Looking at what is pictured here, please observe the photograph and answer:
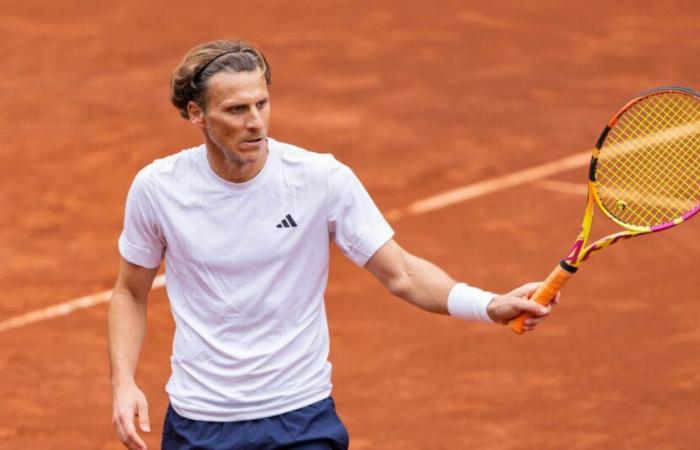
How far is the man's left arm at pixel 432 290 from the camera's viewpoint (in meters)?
5.07

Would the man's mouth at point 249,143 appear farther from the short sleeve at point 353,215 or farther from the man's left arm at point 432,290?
the man's left arm at point 432,290

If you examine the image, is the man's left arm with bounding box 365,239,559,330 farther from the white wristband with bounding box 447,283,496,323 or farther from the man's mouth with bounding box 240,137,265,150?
the man's mouth with bounding box 240,137,265,150

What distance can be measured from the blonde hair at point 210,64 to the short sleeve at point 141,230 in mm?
328

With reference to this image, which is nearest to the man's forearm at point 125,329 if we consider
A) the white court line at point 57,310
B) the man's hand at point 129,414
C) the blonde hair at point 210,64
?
the man's hand at point 129,414

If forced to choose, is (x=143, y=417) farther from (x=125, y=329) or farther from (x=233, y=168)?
(x=233, y=168)

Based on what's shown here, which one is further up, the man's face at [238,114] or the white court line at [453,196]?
the man's face at [238,114]

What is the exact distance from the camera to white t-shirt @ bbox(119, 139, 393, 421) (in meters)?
5.18

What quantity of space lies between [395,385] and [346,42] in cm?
695

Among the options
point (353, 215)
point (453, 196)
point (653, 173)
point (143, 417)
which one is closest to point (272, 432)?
point (143, 417)

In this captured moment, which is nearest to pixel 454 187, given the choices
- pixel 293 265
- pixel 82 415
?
pixel 82 415

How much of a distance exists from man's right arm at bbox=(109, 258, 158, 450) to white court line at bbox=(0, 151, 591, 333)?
4126mm

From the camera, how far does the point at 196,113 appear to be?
520cm

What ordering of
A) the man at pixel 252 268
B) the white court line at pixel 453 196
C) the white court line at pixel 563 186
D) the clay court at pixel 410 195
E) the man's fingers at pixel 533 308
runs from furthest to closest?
the white court line at pixel 563 186 → the white court line at pixel 453 196 → the clay court at pixel 410 195 → the man at pixel 252 268 → the man's fingers at pixel 533 308

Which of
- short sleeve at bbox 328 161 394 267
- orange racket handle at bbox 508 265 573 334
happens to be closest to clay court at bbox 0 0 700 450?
short sleeve at bbox 328 161 394 267
